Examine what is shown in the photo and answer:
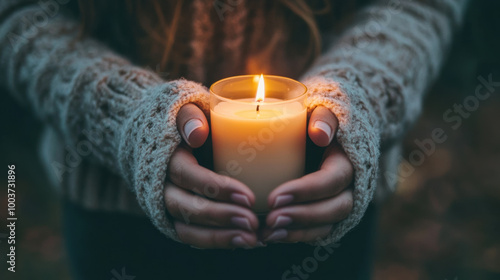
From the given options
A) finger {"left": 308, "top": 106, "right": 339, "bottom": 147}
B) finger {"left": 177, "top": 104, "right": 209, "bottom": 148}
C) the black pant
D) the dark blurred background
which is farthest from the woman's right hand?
the dark blurred background

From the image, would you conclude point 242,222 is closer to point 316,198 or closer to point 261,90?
point 316,198

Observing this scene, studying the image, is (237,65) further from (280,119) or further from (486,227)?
(486,227)

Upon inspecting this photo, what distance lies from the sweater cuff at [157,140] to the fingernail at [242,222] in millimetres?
126

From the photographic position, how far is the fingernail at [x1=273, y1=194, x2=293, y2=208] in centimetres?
55

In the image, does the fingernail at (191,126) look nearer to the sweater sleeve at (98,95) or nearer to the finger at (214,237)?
the sweater sleeve at (98,95)

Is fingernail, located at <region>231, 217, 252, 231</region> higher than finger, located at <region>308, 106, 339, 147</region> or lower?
lower

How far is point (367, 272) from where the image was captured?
118cm

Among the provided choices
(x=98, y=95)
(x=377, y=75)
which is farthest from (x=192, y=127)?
(x=377, y=75)

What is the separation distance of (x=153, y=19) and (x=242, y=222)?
67 centimetres

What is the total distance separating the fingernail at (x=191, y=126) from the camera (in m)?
0.60

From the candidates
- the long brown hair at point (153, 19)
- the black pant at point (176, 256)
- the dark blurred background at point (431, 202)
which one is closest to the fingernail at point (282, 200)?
the black pant at point (176, 256)

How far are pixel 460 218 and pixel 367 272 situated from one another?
4.69ft

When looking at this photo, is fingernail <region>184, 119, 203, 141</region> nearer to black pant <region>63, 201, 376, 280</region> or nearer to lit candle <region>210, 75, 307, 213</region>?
lit candle <region>210, 75, 307, 213</region>

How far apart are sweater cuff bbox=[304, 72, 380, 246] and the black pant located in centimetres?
33
